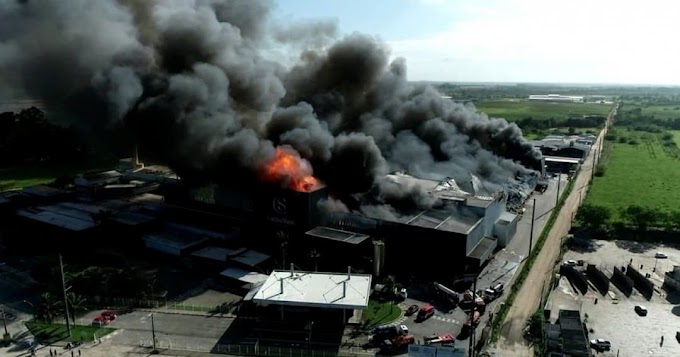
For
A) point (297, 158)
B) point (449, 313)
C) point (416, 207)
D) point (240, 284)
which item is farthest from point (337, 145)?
point (449, 313)

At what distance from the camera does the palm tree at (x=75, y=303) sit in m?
40.9

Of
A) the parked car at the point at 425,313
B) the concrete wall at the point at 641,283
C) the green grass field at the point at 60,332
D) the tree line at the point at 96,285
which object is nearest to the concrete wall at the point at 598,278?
the concrete wall at the point at 641,283

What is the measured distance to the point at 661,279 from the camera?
49562 millimetres

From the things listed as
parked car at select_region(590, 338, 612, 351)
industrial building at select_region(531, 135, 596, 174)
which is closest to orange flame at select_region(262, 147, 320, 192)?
parked car at select_region(590, 338, 612, 351)

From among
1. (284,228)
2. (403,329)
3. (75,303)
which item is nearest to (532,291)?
(403,329)

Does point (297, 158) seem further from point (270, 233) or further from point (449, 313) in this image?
point (449, 313)

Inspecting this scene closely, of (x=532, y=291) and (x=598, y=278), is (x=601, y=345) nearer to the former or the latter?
(x=532, y=291)

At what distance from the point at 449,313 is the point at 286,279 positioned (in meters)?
13.4

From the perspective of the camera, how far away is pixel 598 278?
4853 cm

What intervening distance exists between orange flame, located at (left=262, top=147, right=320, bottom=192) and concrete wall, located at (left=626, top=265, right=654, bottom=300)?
1223 inches

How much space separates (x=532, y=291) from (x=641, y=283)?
1033 centimetres

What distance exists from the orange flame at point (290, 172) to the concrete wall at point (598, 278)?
27.6m

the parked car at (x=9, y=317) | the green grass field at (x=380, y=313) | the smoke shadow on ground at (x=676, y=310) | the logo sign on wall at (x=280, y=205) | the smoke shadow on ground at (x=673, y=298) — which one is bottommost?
Answer: the smoke shadow on ground at (x=676, y=310)

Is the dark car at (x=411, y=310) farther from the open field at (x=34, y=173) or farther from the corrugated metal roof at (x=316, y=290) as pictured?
the open field at (x=34, y=173)
